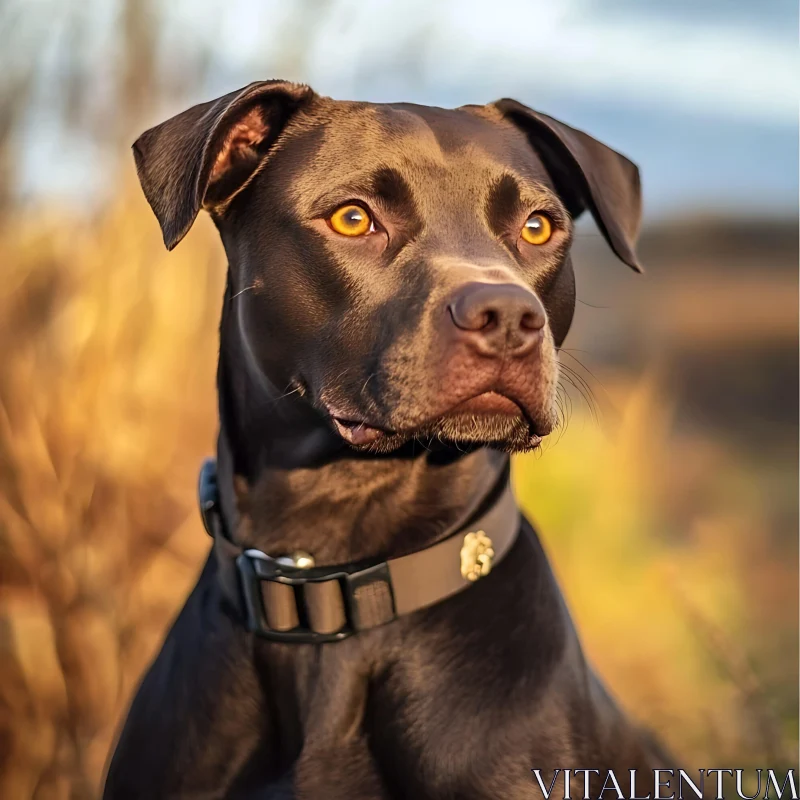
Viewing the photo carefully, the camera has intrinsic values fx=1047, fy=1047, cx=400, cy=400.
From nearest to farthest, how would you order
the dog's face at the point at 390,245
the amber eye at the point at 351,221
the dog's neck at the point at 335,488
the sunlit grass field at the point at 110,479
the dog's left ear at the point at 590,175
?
the dog's face at the point at 390,245, the amber eye at the point at 351,221, the dog's neck at the point at 335,488, the dog's left ear at the point at 590,175, the sunlit grass field at the point at 110,479

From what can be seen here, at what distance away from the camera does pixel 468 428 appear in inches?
82.8

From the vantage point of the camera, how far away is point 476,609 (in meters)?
2.30

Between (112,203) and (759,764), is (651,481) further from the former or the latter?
(112,203)

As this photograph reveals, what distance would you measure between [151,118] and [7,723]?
7.25 ft

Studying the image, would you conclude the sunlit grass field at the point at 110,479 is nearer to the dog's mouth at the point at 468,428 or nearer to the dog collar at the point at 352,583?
the dog collar at the point at 352,583

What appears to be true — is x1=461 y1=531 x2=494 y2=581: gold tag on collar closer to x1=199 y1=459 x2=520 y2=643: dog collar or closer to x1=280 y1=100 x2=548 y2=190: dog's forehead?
x1=199 y1=459 x2=520 y2=643: dog collar

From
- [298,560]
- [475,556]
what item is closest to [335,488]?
[298,560]

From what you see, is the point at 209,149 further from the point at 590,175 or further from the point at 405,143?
the point at 590,175

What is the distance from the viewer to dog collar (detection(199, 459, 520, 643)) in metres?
2.24

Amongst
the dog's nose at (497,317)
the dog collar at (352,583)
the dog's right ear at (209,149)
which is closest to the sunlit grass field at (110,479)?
the dog's right ear at (209,149)

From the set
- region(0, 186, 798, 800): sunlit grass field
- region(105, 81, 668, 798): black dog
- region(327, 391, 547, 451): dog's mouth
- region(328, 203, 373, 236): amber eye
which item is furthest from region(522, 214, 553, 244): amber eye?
region(0, 186, 798, 800): sunlit grass field

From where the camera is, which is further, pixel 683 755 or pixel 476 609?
pixel 683 755

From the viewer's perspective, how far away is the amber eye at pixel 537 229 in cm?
242

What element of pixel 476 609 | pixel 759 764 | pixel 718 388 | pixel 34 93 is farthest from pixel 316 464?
pixel 718 388
